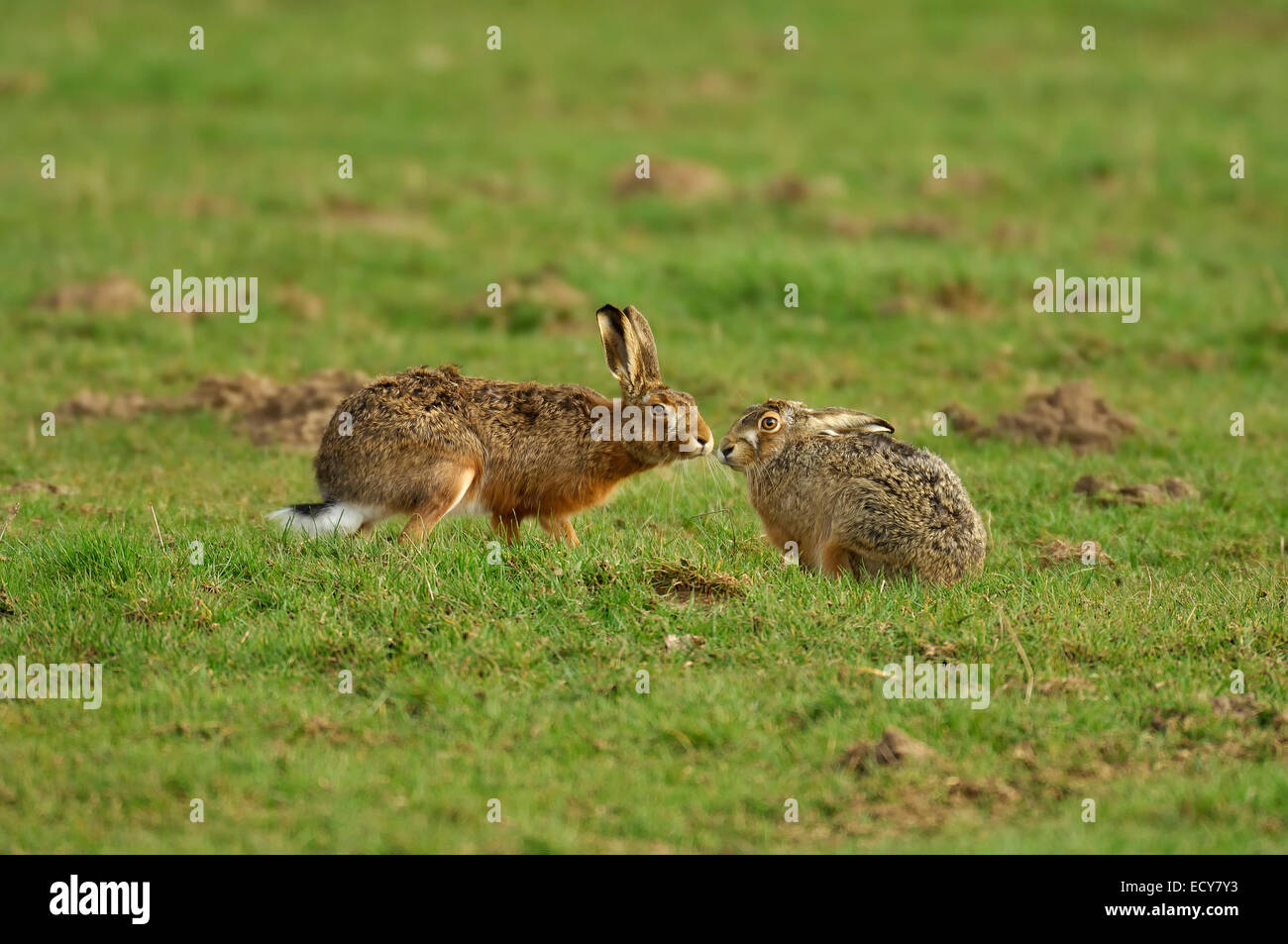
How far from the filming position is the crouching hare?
8.56 m

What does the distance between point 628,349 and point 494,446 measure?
1003 mm

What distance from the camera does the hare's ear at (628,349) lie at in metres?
9.33

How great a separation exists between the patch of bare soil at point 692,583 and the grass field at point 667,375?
0.07 metres

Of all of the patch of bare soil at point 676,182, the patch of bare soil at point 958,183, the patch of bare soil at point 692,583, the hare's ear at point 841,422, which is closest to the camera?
the patch of bare soil at point 692,583

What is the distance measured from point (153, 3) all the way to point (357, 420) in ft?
74.5

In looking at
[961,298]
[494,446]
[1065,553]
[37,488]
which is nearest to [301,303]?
[37,488]

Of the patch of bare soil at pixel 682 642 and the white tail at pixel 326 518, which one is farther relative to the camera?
the white tail at pixel 326 518

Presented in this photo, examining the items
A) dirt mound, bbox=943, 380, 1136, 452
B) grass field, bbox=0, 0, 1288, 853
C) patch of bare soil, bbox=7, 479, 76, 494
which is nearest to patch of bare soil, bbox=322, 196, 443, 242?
grass field, bbox=0, 0, 1288, 853

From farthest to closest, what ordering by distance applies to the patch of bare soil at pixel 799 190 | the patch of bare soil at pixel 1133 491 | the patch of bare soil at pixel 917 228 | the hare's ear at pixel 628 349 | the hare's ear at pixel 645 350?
the patch of bare soil at pixel 799 190, the patch of bare soil at pixel 917 228, the patch of bare soil at pixel 1133 491, the hare's ear at pixel 645 350, the hare's ear at pixel 628 349

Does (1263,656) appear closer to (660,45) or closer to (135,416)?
(135,416)

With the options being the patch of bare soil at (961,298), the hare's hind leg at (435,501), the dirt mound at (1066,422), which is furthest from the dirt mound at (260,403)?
the patch of bare soil at (961,298)

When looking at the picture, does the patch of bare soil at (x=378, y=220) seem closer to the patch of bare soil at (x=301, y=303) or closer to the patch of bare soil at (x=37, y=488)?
the patch of bare soil at (x=301, y=303)

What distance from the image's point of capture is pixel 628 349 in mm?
9359

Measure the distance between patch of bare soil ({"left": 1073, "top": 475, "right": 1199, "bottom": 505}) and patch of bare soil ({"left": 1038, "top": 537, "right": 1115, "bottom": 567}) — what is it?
3.64ft
